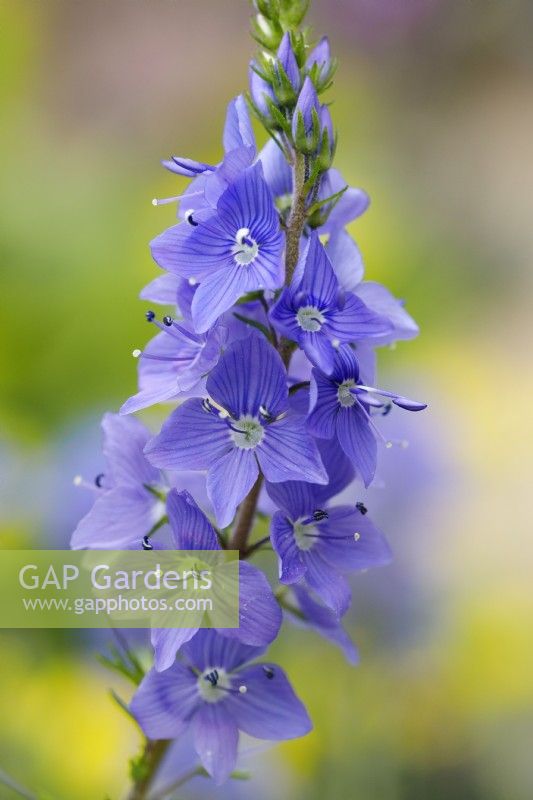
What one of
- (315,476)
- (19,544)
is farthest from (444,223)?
(315,476)

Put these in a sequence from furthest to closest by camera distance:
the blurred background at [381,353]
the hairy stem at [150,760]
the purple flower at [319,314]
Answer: the blurred background at [381,353] < the hairy stem at [150,760] < the purple flower at [319,314]

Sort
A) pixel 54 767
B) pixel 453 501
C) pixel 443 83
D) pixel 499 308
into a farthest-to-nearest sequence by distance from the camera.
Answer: pixel 443 83, pixel 499 308, pixel 453 501, pixel 54 767

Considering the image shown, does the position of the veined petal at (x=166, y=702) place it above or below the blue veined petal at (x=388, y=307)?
below

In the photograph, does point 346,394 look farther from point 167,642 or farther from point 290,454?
point 167,642

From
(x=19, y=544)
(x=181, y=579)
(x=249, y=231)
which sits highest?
(x=249, y=231)

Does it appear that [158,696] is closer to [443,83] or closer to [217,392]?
[217,392]

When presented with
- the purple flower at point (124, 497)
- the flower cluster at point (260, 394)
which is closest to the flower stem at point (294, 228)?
the flower cluster at point (260, 394)

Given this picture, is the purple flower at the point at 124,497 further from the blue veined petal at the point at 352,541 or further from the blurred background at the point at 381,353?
the blurred background at the point at 381,353
